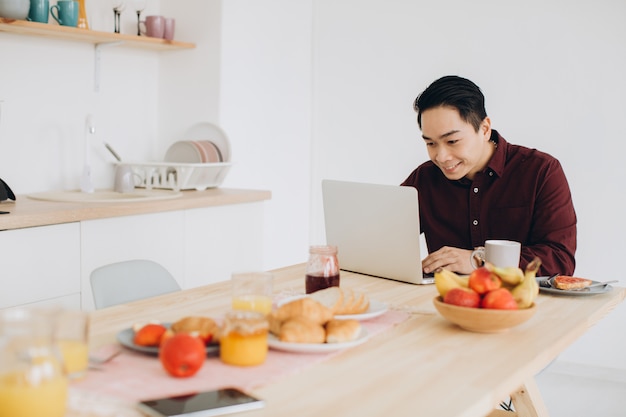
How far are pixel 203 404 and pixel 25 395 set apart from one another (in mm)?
240

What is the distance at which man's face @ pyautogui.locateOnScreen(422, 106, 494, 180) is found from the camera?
2.30 meters

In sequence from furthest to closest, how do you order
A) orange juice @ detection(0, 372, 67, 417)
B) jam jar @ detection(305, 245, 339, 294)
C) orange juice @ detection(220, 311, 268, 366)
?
jam jar @ detection(305, 245, 339, 294), orange juice @ detection(220, 311, 268, 366), orange juice @ detection(0, 372, 67, 417)

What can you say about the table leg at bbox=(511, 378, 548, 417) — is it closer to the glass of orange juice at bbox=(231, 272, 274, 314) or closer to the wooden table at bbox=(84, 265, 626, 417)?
the wooden table at bbox=(84, 265, 626, 417)

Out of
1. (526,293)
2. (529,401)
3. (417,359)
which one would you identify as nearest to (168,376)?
(417,359)

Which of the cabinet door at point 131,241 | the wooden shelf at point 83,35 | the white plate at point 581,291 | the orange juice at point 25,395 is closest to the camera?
the orange juice at point 25,395

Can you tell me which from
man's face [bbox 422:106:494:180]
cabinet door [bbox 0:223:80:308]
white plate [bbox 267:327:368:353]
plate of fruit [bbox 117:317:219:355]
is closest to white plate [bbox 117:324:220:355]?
plate of fruit [bbox 117:317:219:355]

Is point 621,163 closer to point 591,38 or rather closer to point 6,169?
point 591,38

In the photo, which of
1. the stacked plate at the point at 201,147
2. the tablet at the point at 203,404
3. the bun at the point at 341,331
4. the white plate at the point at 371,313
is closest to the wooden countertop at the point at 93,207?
the stacked plate at the point at 201,147

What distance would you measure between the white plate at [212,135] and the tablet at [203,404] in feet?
8.72

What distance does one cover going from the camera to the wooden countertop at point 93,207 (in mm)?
2602

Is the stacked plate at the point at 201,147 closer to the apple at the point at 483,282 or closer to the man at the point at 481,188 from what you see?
the man at the point at 481,188

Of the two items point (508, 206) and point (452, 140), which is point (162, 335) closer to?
point (452, 140)

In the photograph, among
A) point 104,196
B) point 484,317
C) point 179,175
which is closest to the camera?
point 484,317

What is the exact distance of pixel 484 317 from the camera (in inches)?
→ 57.4
